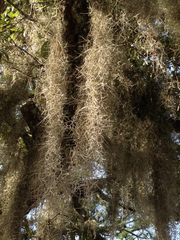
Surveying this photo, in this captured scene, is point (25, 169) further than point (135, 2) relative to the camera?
Yes

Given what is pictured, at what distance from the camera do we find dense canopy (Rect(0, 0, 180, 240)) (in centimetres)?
97

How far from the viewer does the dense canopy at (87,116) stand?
3.17 ft

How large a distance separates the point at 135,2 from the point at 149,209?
39.0 inches

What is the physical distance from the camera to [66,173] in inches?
35.9

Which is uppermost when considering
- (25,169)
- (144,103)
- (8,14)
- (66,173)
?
(8,14)

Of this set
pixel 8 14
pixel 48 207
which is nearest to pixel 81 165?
pixel 48 207

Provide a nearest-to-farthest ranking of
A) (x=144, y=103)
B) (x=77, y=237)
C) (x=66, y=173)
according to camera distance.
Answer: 1. (x=66, y=173)
2. (x=144, y=103)
3. (x=77, y=237)

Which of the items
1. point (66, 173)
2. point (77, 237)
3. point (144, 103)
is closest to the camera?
point (66, 173)

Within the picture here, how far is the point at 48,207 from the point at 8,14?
1.09 m

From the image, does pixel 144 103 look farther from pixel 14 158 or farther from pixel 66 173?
pixel 14 158

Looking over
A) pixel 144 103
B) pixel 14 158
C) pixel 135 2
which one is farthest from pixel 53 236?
pixel 135 2

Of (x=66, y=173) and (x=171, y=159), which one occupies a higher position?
(x=171, y=159)

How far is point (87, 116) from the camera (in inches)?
37.7

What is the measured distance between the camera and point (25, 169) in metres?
1.25
